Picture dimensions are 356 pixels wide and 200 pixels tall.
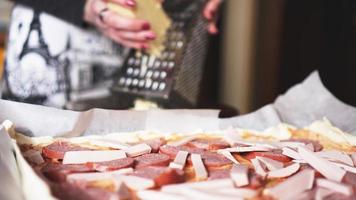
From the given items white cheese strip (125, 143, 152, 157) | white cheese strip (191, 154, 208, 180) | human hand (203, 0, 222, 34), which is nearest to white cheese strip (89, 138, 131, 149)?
white cheese strip (125, 143, 152, 157)

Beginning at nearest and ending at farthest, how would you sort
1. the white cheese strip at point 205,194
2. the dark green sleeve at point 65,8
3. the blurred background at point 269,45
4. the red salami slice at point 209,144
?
the white cheese strip at point 205,194 → the red salami slice at point 209,144 → the dark green sleeve at point 65,8 → the blurred background at point 269,45

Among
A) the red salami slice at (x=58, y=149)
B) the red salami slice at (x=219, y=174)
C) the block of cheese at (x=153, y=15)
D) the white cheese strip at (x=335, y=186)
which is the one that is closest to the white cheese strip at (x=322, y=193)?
the white cheese strip at (x=335, y=186)

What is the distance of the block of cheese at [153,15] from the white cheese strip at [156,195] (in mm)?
546

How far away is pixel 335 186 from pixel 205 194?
167mm

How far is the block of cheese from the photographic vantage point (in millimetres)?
973

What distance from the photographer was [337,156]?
0.67 metres

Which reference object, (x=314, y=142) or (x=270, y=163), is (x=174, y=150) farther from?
(x=314, y=142)

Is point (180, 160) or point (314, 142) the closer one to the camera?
point (180, 160)

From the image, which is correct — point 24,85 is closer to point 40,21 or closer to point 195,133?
point 40,21

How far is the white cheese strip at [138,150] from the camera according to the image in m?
0.66

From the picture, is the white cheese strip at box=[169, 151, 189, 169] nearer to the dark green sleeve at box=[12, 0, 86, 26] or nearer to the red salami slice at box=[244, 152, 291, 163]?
the red salami slice at box=[244, 152, 291, 163]

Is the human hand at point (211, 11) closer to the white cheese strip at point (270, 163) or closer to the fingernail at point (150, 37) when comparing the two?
the fingernail at point (150, 37)

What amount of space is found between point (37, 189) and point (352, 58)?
1.51 m

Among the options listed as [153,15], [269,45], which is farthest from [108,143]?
[269,45]
